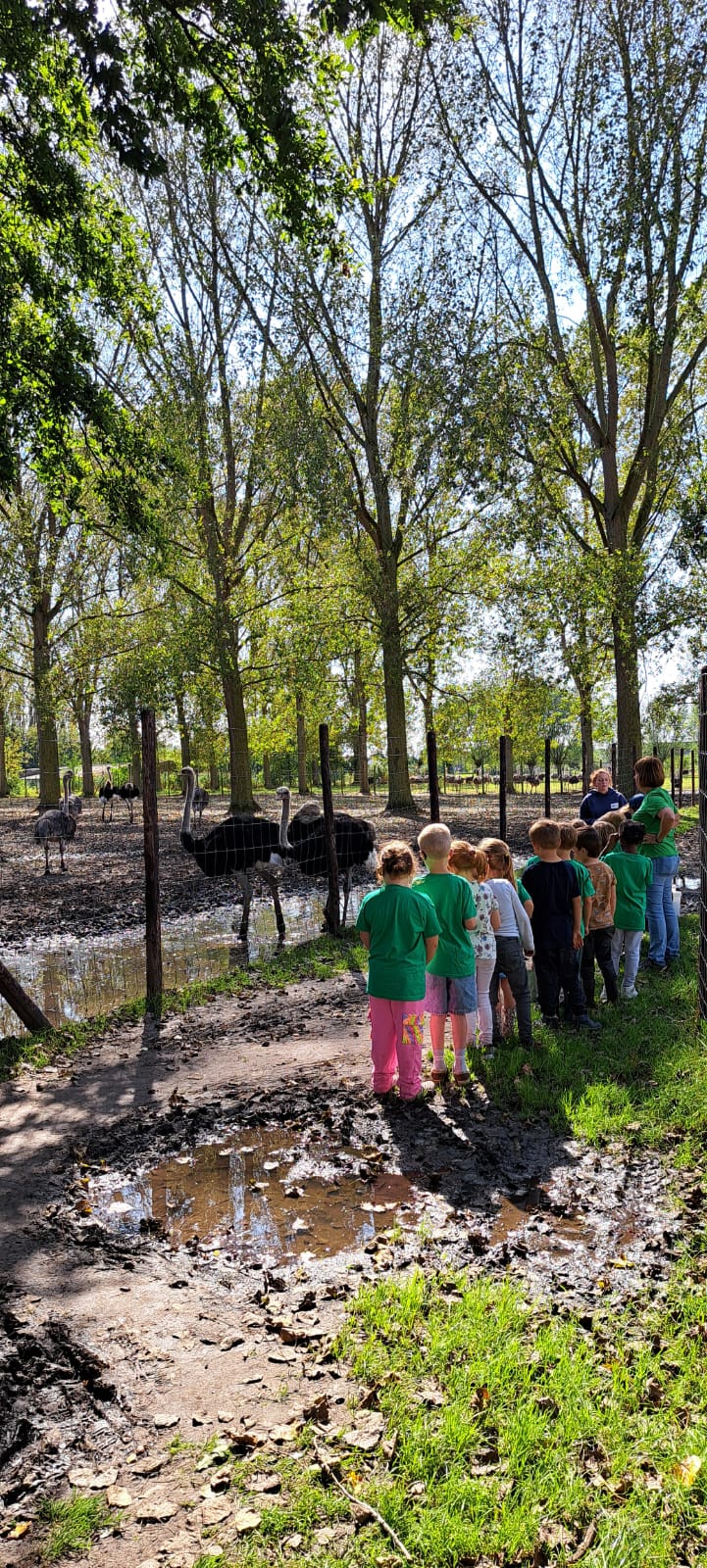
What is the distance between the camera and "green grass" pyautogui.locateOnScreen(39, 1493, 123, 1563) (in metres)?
Answer: 2.83

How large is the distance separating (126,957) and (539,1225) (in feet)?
25.2

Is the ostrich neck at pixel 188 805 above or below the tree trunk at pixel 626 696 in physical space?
below

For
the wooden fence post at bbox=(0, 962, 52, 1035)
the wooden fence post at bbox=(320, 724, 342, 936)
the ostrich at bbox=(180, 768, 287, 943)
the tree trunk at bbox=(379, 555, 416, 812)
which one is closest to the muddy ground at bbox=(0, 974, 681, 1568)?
the wooden fence post at bbox=(0, 962, 52, 1035)

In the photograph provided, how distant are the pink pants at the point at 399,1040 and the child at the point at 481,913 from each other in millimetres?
686

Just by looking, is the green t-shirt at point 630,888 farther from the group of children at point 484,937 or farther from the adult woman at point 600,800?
the adult woman at point 600,800

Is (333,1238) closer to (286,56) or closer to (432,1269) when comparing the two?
(432,1269)

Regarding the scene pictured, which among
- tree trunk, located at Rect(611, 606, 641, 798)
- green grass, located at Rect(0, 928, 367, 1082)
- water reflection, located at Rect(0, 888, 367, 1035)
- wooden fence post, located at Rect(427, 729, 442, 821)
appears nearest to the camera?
green grass, located at Rect(0, 928, 367, 1082)

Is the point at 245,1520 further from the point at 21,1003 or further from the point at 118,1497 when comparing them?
the point at 21,1003

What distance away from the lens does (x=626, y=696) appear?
799 inches

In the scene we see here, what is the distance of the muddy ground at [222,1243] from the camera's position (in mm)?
3240

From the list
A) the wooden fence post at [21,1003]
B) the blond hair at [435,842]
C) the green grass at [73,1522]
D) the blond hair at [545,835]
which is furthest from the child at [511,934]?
the green grass at [73,1522]

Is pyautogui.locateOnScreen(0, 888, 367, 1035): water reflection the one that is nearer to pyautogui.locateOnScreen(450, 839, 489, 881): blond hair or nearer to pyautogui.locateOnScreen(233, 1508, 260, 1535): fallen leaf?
pyautogui.locateOnScreen(450, 839, 489, 881): blond hair

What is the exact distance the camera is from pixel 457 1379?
344 cm

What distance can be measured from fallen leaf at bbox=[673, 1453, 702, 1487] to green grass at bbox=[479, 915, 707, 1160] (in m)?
2.26
